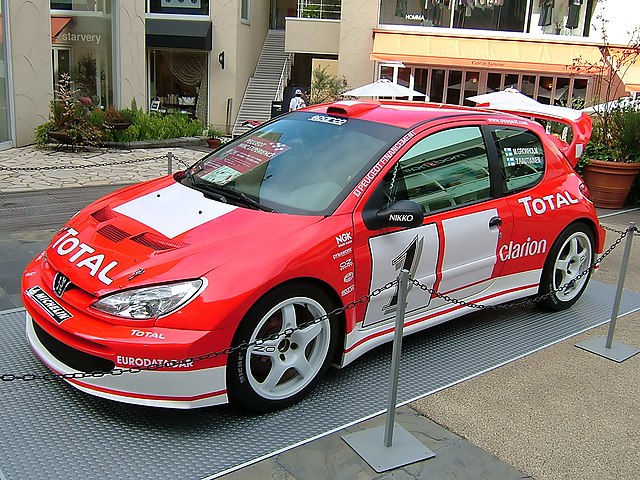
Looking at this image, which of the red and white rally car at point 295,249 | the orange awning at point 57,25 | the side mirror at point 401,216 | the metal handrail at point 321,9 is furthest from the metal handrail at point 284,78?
the side mirror at point 401,216

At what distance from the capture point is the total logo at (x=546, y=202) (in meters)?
4.71

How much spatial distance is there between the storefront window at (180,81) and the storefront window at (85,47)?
8211 millimetres

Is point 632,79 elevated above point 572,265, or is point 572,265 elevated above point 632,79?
point 632,79

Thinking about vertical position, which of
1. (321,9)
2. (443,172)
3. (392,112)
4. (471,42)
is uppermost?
(321,9)

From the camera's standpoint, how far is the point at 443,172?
429 centimetres

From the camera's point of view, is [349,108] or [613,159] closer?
[349,108]

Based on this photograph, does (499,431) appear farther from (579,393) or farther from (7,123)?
(7,123)

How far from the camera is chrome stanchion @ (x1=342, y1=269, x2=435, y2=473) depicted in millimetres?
3107

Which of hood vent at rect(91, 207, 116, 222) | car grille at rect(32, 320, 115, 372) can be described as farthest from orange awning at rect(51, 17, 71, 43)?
car grille at rect(32, 320, 115, 372)

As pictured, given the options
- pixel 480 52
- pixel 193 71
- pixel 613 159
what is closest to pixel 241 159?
pixel 613 159

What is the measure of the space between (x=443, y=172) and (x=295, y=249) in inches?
55.3

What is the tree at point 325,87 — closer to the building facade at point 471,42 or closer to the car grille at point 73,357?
the building facade at point 471,42

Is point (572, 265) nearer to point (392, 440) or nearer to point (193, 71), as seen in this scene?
point (392, 440)

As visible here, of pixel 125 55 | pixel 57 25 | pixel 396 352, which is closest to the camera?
pixel 396 352
